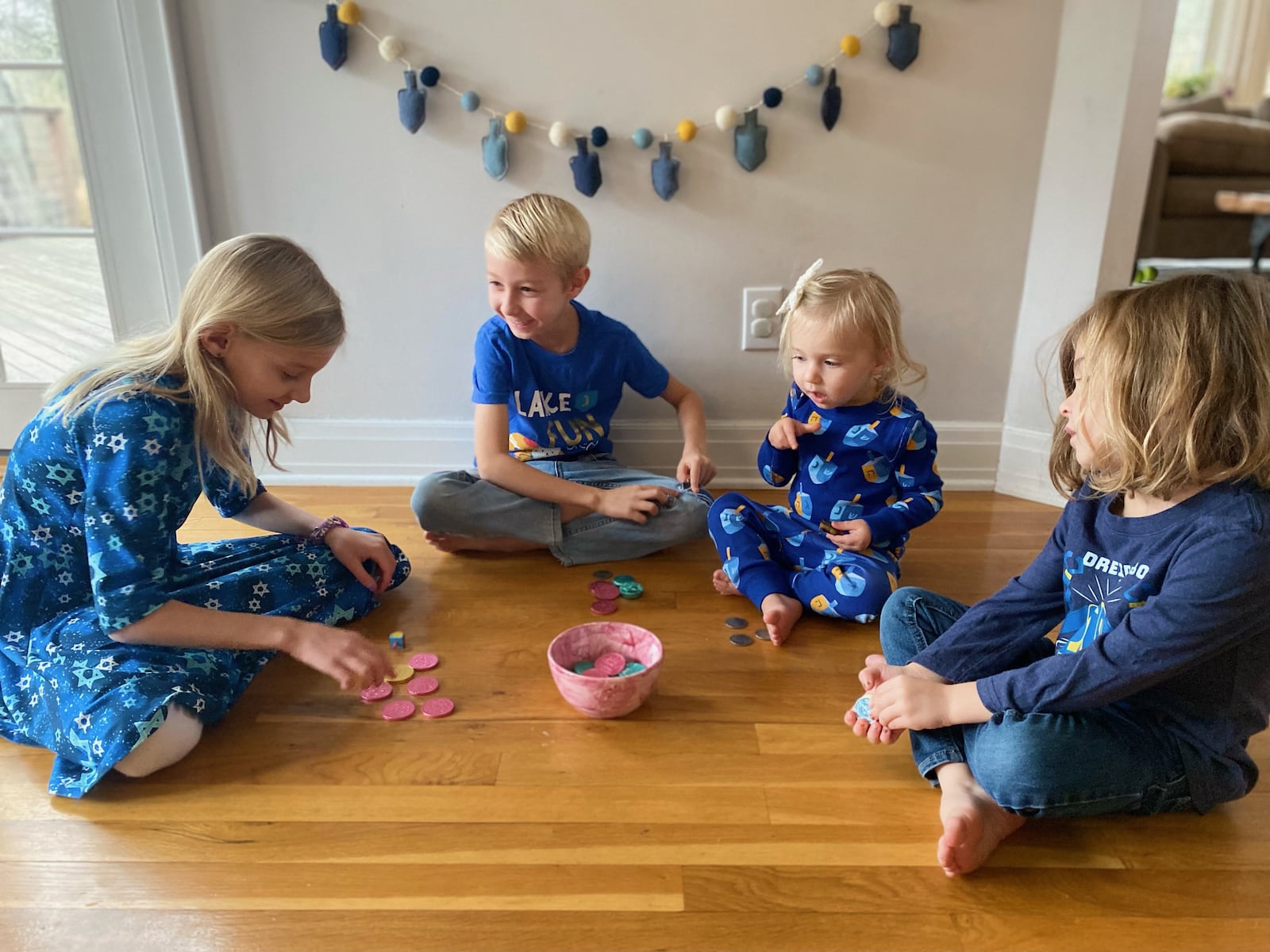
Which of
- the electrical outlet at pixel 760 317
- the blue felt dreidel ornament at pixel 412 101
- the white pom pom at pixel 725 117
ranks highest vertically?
the blue felt dreidel ornament at pixel 412 101

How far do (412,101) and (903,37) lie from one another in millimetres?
936

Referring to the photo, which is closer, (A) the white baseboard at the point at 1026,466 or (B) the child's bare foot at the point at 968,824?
(B) the child's bare foot at the point at 968,824

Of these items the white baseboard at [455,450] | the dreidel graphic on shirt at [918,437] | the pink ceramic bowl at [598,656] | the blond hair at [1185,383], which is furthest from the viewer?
the white baseboard at [455,450]

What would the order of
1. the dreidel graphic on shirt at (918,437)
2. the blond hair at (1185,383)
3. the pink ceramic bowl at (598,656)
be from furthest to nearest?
the dreidel graphic on shirt at (918,437), the pink ceramic bowl at (598,656), the blond hair at (1185,383)

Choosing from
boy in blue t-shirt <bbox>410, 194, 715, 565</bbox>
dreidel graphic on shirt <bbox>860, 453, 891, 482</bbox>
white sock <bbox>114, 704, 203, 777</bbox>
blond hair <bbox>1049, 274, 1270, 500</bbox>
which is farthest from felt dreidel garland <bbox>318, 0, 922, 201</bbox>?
white sock <bbox>114, 704, 203, 777</bbox>

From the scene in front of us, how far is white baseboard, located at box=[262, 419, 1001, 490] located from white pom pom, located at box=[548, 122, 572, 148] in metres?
0.59

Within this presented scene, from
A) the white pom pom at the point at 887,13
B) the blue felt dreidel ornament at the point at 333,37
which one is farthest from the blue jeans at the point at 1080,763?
the blue felt dreidel ornament at the point at 333,37

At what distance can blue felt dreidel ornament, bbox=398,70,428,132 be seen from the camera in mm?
1749

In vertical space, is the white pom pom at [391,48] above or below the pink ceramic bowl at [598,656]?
above

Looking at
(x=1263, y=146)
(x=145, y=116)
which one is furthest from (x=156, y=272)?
(x=1263, y=146)

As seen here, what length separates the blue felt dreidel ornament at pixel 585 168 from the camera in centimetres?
178

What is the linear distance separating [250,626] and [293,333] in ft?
1.21

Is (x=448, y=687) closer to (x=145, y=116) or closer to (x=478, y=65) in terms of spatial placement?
(x=478, y=65)

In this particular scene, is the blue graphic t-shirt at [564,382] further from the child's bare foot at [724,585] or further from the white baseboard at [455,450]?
the child's bare foot at [724,585]
